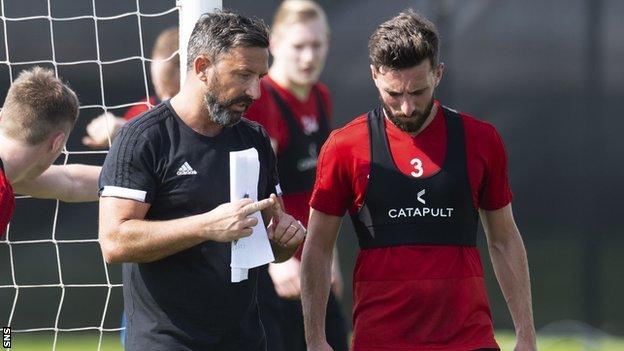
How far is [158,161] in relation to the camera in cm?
354

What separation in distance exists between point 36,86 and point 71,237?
357 centimetres

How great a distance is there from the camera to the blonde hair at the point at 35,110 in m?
4.00

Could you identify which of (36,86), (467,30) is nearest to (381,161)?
(36,86)

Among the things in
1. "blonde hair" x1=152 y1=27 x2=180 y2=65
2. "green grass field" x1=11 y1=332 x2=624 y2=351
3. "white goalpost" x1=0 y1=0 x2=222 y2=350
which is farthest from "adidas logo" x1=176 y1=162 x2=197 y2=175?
"green grass field" x1=11 y1=332 x2=624 y2=351

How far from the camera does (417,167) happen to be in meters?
3.75

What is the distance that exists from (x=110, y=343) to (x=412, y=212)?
14.6 ft

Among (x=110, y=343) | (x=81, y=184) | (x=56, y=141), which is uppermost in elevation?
(x=56, y=141)

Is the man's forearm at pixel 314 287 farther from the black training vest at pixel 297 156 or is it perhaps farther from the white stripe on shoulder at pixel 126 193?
the black training vest at pixel 297 156

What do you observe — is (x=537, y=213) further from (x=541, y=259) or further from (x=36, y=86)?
(x=36, y=86)

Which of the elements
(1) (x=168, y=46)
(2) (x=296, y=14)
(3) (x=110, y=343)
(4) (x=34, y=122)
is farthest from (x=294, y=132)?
A: (3) (x=110, y=343)

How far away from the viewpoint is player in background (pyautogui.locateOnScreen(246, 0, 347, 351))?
5.01 m

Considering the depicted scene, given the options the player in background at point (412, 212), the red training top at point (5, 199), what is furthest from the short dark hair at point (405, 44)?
the red training top at point (5, 199)

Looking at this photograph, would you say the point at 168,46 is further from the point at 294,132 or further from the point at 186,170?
the point at 186,170

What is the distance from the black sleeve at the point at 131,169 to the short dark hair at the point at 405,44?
2.55ft
